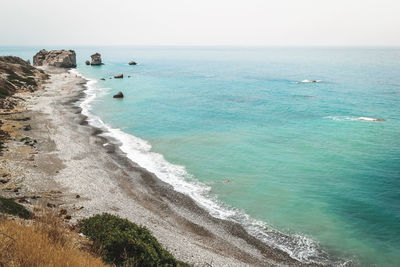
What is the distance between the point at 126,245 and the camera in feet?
39.4

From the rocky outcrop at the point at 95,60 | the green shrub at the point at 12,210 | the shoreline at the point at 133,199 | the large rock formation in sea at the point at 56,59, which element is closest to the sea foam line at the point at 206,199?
the shoreline at the point at 133,199

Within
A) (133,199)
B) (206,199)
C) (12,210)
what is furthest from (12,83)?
(12,210)

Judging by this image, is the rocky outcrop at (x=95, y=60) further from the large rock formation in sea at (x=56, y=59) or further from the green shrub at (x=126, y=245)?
the green shrub at (x=126, y=245)

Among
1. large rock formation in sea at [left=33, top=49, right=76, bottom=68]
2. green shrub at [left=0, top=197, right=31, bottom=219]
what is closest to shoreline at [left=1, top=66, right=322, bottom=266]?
green shrub at [left=0, top=197, right=31, bottom=219]

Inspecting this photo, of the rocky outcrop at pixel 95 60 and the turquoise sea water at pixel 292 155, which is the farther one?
the rocky outcrop at pixel 95 60

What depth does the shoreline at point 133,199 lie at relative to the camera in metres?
18.5

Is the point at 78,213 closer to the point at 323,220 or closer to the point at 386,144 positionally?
the point at 323,220

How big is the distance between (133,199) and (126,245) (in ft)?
43.3

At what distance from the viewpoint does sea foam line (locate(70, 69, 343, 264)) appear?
19438mm

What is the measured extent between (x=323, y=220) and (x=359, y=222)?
2804 mm

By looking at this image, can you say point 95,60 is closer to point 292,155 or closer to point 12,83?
point 12,83

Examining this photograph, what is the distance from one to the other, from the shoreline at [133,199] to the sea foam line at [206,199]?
2.38 feet

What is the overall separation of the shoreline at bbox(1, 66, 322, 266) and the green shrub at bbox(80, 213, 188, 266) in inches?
160

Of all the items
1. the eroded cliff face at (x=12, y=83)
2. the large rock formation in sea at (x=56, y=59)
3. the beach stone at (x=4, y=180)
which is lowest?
the beach stone at (x=4, y=180)
